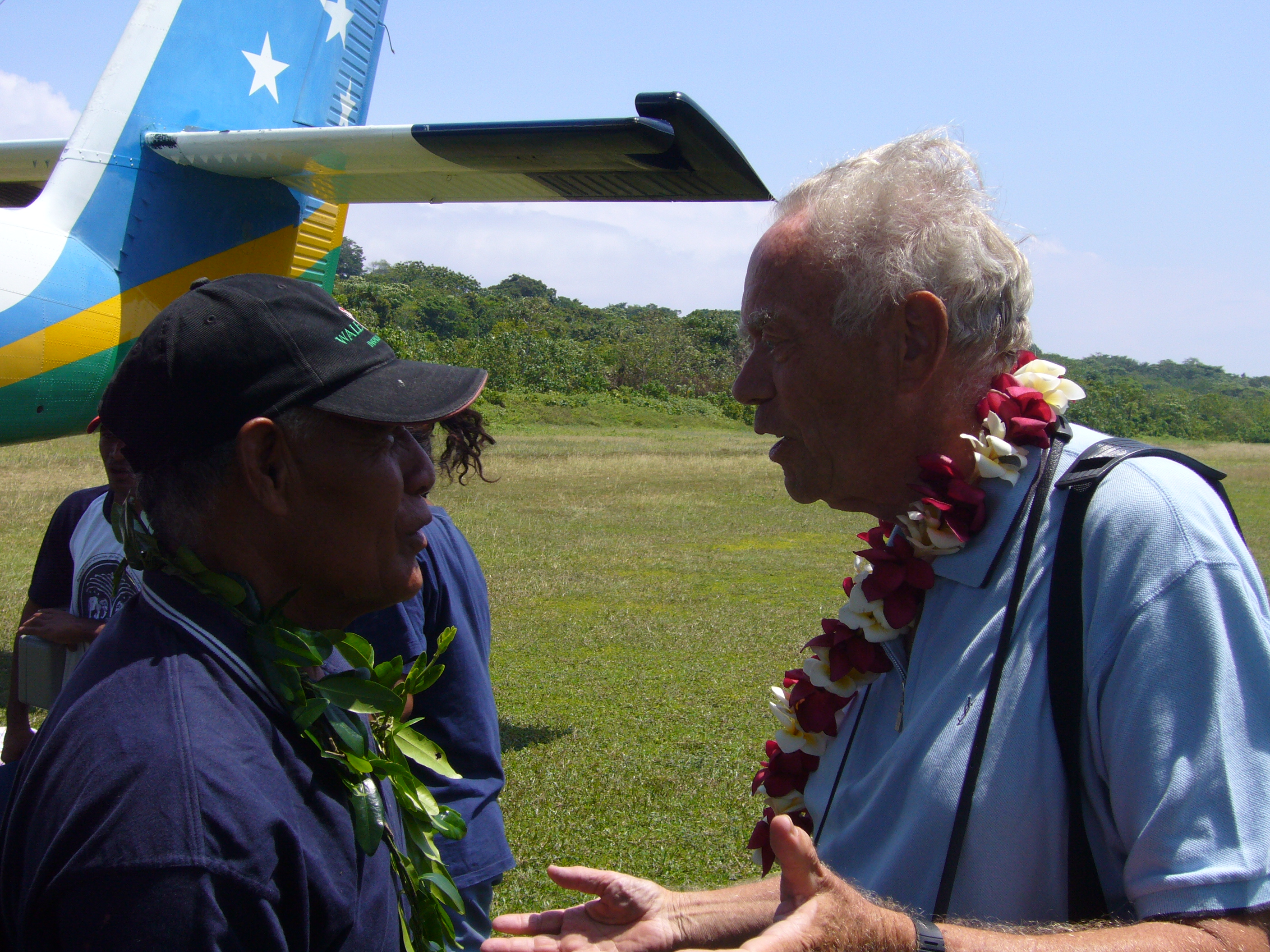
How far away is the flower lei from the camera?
1.58 m

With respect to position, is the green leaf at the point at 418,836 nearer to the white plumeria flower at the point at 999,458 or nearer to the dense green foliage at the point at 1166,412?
the white plumeria flower at the point at 999,458

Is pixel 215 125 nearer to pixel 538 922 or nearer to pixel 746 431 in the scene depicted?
pixel 538 922

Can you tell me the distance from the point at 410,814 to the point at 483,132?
4.55 metres

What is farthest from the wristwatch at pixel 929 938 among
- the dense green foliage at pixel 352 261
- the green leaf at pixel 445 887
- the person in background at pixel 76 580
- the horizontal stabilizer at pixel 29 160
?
the dense green foliage at pixel 352 261

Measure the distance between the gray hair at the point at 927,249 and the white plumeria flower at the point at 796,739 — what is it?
775 mm

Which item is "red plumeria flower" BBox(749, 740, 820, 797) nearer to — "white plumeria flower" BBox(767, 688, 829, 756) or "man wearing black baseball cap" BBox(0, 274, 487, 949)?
"white plumeria flower" BBox(767, 688, 829, 756)

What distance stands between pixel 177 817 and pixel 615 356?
4357 centimetres

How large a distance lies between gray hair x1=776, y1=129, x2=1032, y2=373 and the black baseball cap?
80 cm

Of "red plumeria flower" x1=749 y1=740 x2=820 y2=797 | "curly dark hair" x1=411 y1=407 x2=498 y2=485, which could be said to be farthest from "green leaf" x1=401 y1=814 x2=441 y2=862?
"curly dark hair" x1=411 y1=407 x2=498 y2=485

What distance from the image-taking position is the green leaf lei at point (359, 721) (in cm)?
125

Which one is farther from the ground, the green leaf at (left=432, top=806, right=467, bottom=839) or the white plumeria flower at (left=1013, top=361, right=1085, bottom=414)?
the white plumeria flower at (left=1013, top=361, right=1085, bottom=414)

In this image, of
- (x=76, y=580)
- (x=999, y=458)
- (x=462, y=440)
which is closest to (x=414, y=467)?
(x=999, y=458)

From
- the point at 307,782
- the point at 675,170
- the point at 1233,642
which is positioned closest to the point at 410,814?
the point at 307,782

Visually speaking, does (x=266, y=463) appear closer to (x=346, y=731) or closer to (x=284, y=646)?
(x=284, y=646)
